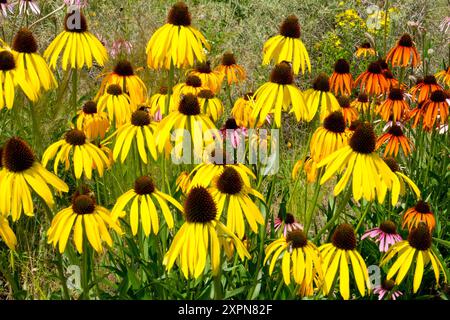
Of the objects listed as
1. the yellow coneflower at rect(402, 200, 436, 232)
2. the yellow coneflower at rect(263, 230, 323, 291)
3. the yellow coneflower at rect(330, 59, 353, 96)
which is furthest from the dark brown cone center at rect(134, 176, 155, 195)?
the yellow coneflower at rect(330, 59, 353, 96)

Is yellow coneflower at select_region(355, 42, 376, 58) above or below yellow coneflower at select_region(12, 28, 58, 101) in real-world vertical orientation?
above

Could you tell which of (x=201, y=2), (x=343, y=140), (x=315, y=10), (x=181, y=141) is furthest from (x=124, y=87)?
(x=201, y=2)

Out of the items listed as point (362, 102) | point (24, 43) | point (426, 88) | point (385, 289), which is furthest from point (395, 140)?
point (24, 43)

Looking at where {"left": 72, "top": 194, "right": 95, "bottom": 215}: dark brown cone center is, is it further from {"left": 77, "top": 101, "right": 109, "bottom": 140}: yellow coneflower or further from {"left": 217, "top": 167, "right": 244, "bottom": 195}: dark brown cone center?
{"left": 77, "top": 101, "right": 109, "bottom": 140}: yellow coneflower

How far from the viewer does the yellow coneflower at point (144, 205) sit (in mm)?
1992

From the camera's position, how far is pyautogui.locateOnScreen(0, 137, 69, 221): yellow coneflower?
1.82m

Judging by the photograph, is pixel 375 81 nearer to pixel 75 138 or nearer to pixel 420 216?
pixel 420 216

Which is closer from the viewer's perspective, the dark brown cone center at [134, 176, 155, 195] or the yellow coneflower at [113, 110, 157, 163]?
the dark brown cone center at [134, 176, 155, 195]

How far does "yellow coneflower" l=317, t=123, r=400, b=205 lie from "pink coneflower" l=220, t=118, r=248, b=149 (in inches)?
34.1

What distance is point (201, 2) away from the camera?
7.28 metres

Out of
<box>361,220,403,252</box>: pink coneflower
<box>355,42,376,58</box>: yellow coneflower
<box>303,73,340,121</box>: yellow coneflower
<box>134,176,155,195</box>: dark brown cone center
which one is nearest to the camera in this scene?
<box>134,176,155,195</box>: dark brown cone center

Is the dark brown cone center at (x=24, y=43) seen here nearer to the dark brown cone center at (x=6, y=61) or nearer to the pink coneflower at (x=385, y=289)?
the dark brown cone center at (x=6, y=61)
